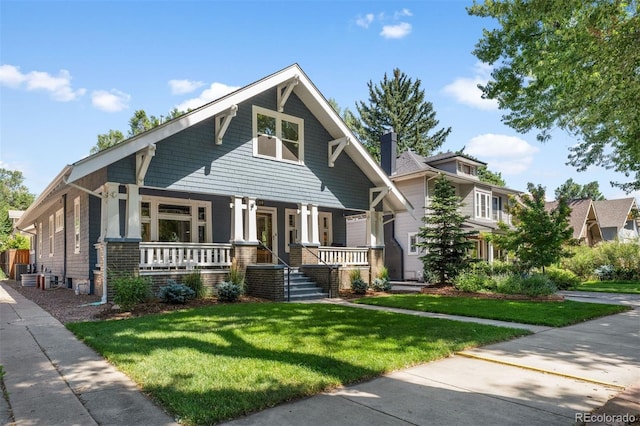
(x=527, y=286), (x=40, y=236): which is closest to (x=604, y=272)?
(x=527, y=286)

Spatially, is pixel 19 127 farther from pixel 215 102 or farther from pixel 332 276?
pixel 332 276

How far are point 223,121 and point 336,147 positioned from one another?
16.0ft

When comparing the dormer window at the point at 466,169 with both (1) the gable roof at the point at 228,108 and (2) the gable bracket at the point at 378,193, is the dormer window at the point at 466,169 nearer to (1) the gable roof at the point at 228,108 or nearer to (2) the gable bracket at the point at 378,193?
(1) the gable roof at the point at 228,108

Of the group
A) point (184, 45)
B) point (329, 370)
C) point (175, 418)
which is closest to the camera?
point (175, 418)

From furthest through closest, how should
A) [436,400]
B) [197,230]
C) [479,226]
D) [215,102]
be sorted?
[479,226] → [197,230] → [215,102] → [436,400]

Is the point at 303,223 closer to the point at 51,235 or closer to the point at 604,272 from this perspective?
the point at 51,235

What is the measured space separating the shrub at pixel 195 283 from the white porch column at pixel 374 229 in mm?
7634

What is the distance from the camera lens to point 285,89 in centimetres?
1446

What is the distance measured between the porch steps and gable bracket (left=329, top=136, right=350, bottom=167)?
181 inches

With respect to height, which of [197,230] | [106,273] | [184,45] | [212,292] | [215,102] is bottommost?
[212,292]

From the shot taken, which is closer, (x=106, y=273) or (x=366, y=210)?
(x=106, y=273)

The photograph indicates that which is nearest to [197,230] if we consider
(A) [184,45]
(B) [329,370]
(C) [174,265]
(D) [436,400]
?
(C) [174,265]

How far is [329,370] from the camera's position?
4734 mm

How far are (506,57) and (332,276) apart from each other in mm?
8330
